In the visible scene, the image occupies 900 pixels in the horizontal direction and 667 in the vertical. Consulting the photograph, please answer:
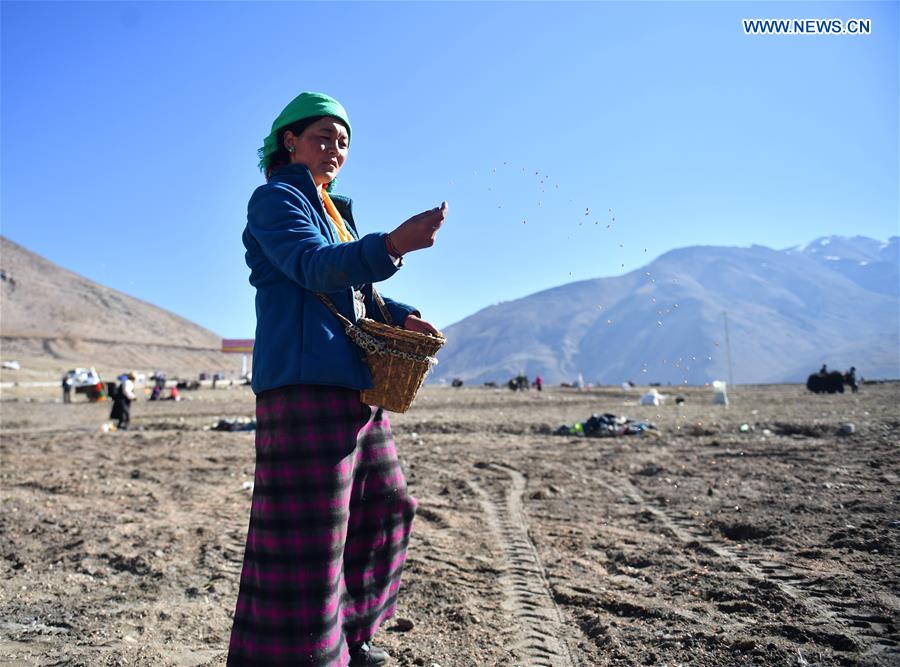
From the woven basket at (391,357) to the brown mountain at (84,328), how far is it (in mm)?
78259

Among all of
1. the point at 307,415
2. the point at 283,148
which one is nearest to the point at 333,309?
the point at 307,415

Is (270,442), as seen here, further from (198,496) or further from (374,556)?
(198,496)

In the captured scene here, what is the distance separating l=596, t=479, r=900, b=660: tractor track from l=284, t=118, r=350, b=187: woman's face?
8.72 feet

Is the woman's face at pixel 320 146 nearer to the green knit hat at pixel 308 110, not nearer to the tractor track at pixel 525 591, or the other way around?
the green knit hat at pixel 308 110

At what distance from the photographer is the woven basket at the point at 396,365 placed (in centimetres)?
204

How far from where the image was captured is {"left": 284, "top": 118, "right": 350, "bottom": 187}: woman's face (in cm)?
218

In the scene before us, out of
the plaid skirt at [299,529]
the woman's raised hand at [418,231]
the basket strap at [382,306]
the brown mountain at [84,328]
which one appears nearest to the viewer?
the woman's raised hand at [418,231]

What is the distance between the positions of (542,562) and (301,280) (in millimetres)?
2862

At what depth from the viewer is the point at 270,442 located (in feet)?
6.45

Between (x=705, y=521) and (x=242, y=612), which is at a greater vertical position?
(x=242, y=612)

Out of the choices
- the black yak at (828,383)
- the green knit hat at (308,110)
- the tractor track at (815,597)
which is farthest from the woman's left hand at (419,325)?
the black yak at (828,383)

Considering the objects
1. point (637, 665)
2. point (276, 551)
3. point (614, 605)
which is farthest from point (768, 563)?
point (276, 551)

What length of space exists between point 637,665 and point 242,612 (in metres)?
1.53

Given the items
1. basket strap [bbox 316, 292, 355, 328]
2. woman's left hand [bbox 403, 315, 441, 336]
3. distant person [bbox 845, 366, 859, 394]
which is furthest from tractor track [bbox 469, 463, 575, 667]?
distant person [bbox 845, 366, 859, 394]
